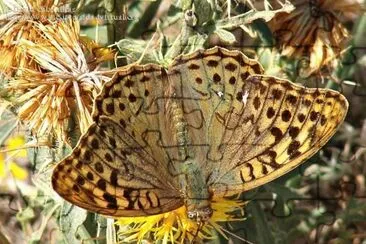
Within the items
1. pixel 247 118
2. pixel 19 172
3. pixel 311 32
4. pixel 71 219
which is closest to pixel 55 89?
pixel 71 219

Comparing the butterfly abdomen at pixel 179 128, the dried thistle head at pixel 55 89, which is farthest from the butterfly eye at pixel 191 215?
the dried thistle head at pixel 55 89

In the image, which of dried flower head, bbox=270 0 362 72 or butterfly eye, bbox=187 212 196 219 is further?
dried flower head, bbox=270 0 362 72

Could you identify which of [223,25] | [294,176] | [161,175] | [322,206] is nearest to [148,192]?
[161,175]

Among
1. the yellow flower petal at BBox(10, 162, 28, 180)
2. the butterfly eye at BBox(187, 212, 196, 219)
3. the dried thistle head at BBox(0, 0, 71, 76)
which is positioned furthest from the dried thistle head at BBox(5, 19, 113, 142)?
A: the yellow flower petal at BBox(10, 162, 28, 180)

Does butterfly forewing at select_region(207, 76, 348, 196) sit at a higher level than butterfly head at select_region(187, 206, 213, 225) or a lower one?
higher

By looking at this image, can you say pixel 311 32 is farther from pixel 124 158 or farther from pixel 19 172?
pixel 19 172

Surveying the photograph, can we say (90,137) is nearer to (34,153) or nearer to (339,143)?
(34,153)

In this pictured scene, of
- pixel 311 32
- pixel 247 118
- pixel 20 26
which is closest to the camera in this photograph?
pixel 247 118

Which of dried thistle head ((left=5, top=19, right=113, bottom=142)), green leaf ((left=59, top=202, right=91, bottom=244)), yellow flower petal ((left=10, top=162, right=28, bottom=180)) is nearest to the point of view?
dried thistle head ((left=5, top=19, right=113, bottom=142))

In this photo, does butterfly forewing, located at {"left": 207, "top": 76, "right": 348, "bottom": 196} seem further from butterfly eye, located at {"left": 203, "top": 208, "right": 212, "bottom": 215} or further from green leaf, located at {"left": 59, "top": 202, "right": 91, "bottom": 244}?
green leaf, located at {"left": 59, "top": 202, "right": 91, "bottom": 244}
